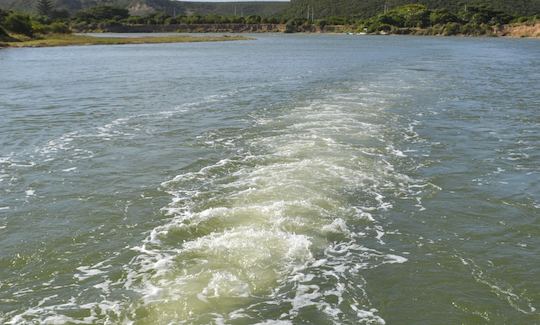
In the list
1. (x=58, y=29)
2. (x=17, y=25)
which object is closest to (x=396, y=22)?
(x=58, y=29)

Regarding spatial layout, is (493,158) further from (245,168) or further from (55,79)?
(55,79)

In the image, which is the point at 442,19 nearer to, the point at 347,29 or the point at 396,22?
the point at 396,22

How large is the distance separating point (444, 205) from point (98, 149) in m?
11.0

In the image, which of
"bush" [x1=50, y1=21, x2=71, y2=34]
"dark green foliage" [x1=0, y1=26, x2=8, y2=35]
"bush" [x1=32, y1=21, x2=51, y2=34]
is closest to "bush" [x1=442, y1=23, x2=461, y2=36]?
"bush" [x1=50, y1=21, x2=71, y2=34]

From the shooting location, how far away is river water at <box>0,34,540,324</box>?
8.06 meters

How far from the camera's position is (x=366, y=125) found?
65.5 feet

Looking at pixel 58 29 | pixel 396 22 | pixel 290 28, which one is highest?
pixel 396 22

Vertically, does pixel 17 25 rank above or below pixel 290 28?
below

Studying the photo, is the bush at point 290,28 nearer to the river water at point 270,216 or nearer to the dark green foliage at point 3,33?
the dark green foliage at point 3,33

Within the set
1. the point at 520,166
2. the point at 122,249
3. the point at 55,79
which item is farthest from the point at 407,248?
the point at 55,79

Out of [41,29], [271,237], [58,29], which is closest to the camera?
[271,237]

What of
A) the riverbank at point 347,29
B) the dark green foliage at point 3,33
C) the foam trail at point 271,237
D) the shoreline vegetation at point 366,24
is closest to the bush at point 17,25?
the dark green foliage at point 3,33

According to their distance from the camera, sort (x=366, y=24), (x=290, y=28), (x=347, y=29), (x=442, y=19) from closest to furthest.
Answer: (x=442, y=19) → (x=366, y=24) → (x=347, y=29) → (x=290, y=28)

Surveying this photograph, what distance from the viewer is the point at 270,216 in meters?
11.0
